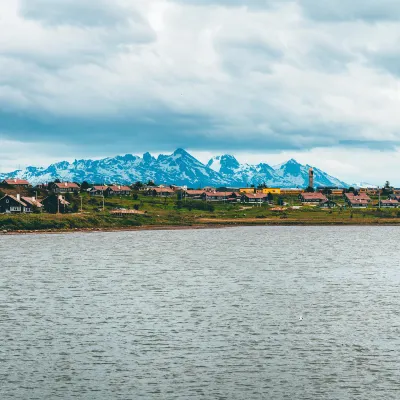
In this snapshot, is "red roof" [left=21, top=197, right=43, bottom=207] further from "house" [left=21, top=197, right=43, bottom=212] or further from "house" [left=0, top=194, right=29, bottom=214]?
"house" [left=0, top=194, right=29, bottom=214]

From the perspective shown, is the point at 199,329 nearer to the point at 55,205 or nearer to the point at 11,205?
the point at 55,205

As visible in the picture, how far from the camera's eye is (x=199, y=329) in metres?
53.0

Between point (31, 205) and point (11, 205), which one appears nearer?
point (11, 205)

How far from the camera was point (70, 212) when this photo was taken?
637ft

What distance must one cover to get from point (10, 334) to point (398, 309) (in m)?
32.3

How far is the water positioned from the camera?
39312mm

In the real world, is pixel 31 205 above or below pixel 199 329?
above

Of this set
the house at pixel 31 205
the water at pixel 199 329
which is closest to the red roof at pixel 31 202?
the house at pixel 31 205

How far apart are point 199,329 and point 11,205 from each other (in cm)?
14737

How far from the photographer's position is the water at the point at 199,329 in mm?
39312

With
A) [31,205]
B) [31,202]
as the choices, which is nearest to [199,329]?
[31,205]

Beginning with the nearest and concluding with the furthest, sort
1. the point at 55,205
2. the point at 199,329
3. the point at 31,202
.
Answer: the point at 199,329 → the point at 55,205 → the point at 31,202

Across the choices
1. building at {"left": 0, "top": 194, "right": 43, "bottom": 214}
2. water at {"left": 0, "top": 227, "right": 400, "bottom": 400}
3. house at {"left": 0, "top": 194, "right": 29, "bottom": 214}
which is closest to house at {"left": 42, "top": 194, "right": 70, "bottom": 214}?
building at {"left": 0, "top": 194, "right": 43, "bottom": 214}

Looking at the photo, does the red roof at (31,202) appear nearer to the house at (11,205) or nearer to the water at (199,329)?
the house at (11,205)
